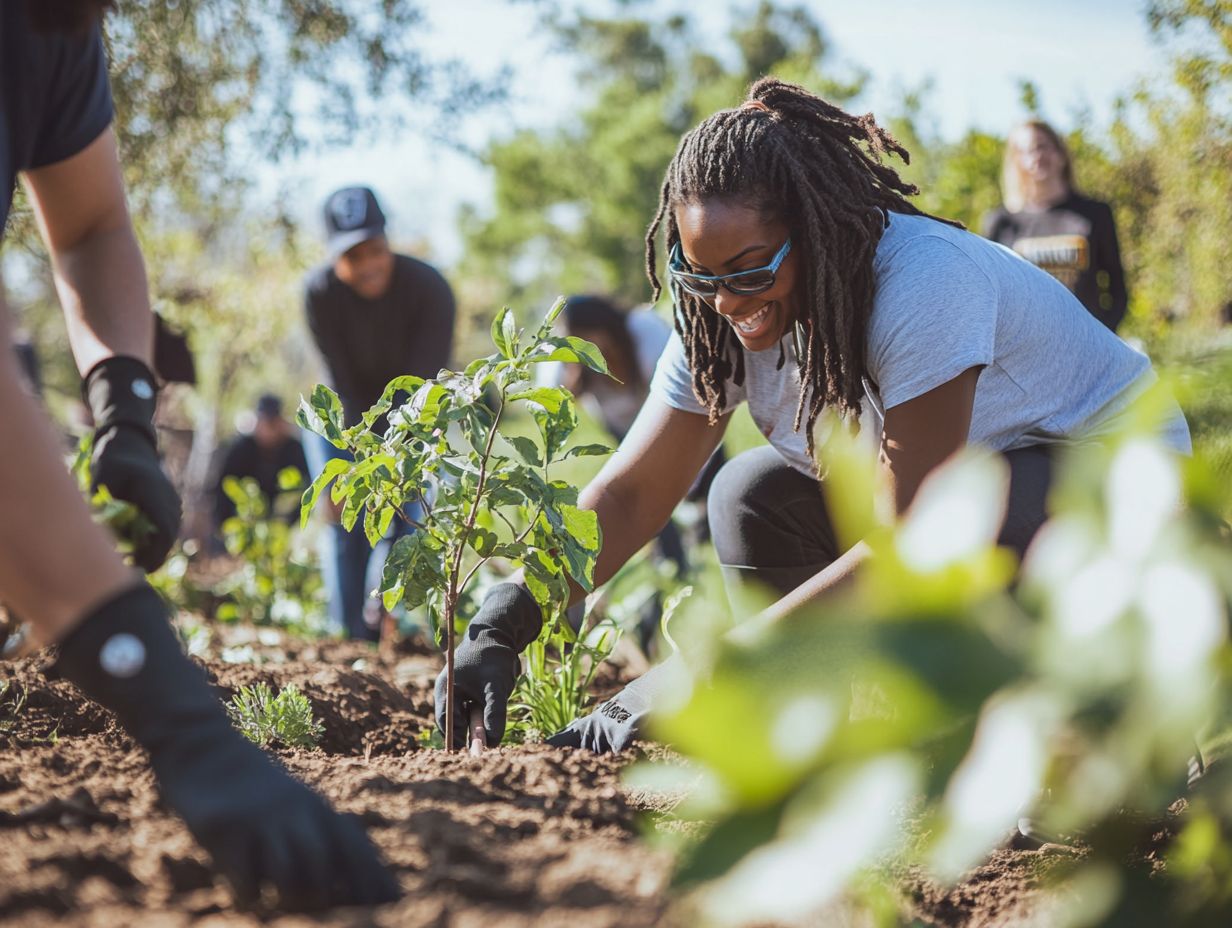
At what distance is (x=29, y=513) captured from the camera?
1.10 metres

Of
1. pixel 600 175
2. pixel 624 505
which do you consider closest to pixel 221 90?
pixel 624 505

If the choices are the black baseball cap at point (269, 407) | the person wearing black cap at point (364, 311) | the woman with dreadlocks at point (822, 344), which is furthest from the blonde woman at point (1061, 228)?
the black baseball cap at point (269, 407)

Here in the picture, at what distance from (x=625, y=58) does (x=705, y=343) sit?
42.0 metres

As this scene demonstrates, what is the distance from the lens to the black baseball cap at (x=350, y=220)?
171 inches

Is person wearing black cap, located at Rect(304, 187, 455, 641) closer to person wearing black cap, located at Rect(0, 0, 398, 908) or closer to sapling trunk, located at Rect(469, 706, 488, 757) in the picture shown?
sapling trunk, located at Rect(469, 706, 488, 757)

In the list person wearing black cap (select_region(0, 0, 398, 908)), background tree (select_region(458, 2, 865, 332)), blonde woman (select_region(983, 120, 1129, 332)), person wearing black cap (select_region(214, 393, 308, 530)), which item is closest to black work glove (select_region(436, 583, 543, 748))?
person wearing black cap (select_region(0, 0, 398, 908))

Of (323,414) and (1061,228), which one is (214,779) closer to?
(323,414)

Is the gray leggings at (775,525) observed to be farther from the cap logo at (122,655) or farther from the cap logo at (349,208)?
the cap logo at (349,208)

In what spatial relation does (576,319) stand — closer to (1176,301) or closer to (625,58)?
(1176,301)

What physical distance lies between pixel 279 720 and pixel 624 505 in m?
0.82

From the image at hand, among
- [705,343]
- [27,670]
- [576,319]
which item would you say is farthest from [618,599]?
[27,670]

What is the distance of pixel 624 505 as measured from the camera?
2.43 m

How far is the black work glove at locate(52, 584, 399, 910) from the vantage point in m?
1.06

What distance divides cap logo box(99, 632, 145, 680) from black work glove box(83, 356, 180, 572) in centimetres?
54
